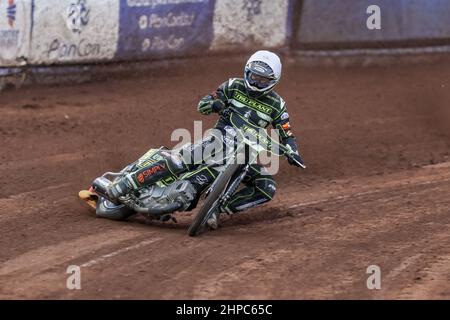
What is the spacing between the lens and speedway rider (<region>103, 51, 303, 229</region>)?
8203 mm

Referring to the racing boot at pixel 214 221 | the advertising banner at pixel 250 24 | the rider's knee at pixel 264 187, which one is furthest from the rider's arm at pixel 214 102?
the advertising banner at pixel 250 24

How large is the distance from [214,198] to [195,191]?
0.61m

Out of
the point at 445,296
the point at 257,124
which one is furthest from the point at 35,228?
the point at 445,296

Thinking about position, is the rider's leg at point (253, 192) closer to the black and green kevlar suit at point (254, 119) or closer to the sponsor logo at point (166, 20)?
the black and green kevlar suit at point (254, 119)

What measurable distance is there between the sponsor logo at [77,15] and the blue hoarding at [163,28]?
0.64 meters

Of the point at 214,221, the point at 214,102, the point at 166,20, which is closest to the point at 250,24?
the point at 166,20

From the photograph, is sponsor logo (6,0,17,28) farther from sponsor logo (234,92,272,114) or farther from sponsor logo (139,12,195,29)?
sponsor logo (234,92,272,114)

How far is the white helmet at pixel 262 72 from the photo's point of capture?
8.16 meters

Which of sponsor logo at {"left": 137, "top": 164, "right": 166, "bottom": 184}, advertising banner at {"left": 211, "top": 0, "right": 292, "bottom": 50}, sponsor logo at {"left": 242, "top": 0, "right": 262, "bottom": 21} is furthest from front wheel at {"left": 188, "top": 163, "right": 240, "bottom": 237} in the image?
sponsor logo at {"left": 242, "top": 0, "right": 262, "bottom": 21}

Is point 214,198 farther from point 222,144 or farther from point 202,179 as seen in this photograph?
point 222,144

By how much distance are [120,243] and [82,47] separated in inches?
274

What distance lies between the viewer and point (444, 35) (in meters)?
15.8

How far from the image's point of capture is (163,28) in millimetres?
14273
